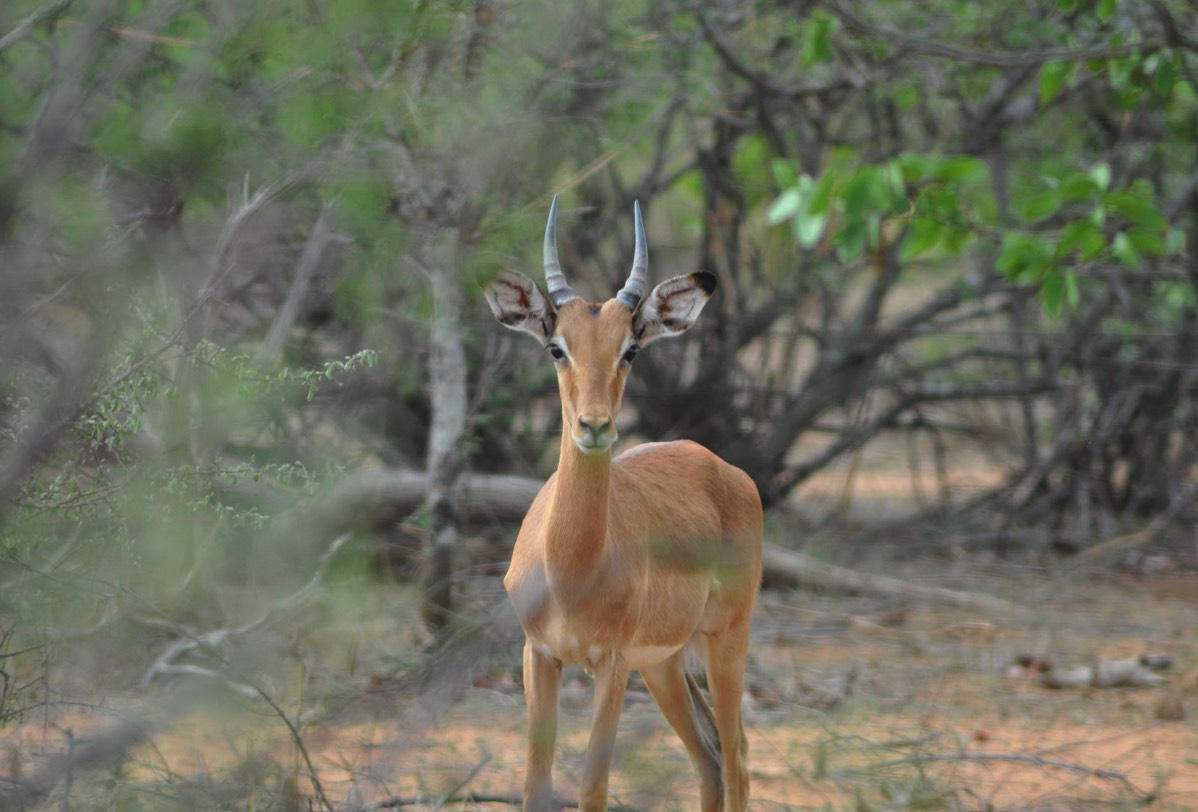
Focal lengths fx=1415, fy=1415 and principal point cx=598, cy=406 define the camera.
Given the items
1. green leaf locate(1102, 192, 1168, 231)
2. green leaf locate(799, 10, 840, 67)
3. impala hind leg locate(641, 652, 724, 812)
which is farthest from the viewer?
green leaf locate(799, 10, 840, 67)

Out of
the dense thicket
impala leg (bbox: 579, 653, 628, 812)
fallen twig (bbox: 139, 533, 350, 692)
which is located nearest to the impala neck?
impala leg (bbox: 579, 653, 628, 812)

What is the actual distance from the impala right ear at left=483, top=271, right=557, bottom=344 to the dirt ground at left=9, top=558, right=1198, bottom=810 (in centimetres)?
131

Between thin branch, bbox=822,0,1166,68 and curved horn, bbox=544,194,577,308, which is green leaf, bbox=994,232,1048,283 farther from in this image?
curved horn, bbox=544,194,577,308

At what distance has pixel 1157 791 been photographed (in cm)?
587

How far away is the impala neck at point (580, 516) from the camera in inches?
183

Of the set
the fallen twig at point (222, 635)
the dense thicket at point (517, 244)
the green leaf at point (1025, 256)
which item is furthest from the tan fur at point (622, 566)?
the green leaf at point (1025, 256)

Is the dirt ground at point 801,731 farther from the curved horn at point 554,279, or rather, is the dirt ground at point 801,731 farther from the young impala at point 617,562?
the curved horn at point 554,279

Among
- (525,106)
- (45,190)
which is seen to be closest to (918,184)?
(525,106)

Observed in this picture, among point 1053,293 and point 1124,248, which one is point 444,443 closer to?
point 1053,293

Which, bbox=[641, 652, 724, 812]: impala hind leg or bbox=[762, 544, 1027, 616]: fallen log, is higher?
bbox=[641, 652, 724, 812]: impala hind leg

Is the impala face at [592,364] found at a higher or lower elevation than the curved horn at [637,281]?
lower

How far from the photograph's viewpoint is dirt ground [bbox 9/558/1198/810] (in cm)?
459

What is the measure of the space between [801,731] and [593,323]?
9.92ft

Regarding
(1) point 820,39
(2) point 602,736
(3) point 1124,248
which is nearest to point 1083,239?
(3) point 1124,248
